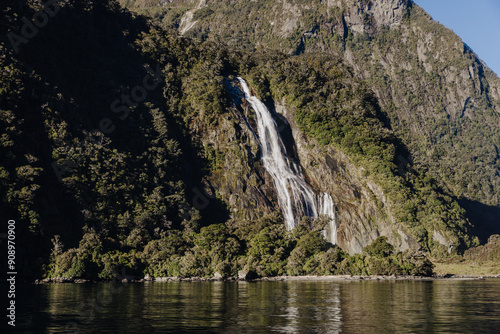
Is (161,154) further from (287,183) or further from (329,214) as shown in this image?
(329,214)

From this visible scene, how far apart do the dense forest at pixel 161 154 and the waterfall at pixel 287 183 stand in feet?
11.3

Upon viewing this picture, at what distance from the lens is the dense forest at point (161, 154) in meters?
80.9

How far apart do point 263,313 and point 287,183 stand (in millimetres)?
78996

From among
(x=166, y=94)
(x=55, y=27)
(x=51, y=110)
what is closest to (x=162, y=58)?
(x=166, y=94)

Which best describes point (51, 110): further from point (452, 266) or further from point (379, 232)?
point (452, 266)

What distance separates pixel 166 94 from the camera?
127 meters

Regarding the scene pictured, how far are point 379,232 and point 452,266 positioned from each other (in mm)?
17379

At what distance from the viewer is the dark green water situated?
27812mm

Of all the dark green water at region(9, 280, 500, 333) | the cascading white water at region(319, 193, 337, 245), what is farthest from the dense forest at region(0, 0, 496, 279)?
the dark green water at region(9, 280, 500, 333)

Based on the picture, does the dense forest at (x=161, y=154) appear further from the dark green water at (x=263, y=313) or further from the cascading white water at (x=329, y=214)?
the dark green water at (x=263, y=313)

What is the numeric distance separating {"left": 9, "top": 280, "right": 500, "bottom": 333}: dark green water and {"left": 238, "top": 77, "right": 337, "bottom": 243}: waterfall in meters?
59.8

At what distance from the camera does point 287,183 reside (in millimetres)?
113000

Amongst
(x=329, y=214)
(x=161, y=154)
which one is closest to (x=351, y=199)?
(x=329, y=214)

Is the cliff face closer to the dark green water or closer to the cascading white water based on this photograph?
the cascading white water
